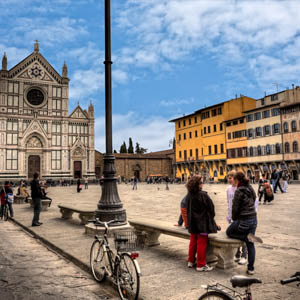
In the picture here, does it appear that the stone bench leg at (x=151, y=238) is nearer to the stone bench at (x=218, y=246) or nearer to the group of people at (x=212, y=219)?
the stone bench at (x=218, y=246)

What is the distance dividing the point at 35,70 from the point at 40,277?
184 ft

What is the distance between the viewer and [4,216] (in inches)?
500

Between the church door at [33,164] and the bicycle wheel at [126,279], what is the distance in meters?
53.4

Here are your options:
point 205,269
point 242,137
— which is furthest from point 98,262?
point 242,137

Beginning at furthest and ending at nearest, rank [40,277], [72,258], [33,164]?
1. [33,164]
2. [72,258]
3. [40,277]

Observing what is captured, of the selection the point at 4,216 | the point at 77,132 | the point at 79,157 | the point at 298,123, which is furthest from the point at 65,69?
the point at 4,216

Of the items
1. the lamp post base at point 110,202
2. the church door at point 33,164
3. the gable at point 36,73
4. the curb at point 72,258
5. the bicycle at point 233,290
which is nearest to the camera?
the bicycle at point 233,290

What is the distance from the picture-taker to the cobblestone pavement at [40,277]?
453 centimetres

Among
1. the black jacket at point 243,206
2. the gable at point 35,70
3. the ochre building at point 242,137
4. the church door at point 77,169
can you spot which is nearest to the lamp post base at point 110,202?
the black jacket at point 243,206

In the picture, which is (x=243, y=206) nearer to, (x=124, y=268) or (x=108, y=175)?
(x=124, y=268)

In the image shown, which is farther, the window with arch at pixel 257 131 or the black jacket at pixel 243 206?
the window with arch at pixel 257 131

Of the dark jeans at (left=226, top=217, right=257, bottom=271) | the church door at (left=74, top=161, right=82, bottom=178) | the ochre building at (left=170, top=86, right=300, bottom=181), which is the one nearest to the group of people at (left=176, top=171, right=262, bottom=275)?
the dark jeans at (left=226, top=217, right=257, bottom=271)

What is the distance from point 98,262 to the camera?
16.9ft

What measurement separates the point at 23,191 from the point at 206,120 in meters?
41.7
